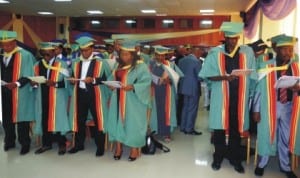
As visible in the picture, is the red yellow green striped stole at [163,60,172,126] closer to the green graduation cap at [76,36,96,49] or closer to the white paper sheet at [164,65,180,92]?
the white paper sheet at [164,65,180,92]

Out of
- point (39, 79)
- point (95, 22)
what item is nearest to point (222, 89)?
point (39, 79)

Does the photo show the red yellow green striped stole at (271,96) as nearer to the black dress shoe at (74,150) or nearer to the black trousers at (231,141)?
the black trousers at (231,141)

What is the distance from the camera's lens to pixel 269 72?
3619 millimetres

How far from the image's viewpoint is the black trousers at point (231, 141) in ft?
12.5

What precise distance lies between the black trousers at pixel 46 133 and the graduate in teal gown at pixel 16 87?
18cm

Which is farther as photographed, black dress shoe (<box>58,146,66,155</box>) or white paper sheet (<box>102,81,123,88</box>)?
black dress shoe (<box>58,146,66,155</box>)

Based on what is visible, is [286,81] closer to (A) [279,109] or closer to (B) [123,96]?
(A) [279,109]

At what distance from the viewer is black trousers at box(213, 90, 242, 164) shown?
382cm

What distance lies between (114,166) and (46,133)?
1103mm

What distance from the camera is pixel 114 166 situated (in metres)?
4.07

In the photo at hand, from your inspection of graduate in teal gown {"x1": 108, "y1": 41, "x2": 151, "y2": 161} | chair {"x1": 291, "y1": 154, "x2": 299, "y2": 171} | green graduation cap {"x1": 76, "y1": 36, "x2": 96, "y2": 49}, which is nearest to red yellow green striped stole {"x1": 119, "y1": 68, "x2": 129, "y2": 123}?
graduate in teal gown {"x1": 108, "y1": 41, "x2": 151, "y2": 161}

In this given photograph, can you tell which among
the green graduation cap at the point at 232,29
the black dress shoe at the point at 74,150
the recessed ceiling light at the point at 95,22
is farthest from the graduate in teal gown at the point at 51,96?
the recessed ceiling light at the point at 95,22

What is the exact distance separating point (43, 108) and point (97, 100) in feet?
2.30

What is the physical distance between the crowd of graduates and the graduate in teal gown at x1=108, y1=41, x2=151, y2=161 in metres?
0.01
